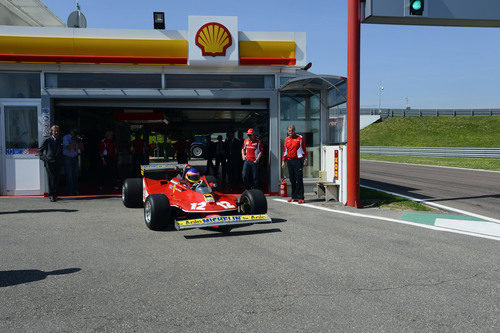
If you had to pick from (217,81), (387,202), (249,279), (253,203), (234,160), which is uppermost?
(217,81)

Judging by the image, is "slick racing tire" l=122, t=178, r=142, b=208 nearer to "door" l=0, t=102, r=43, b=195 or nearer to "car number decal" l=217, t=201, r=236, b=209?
"car number decal" l=217, t=201, r=236, b=209

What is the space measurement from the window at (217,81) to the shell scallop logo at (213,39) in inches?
28.3

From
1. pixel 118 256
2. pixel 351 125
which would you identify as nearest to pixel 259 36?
pixel 351 125

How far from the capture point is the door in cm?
1142

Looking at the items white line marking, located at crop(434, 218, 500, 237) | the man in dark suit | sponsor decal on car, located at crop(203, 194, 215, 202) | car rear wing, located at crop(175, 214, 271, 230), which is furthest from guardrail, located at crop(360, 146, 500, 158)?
the man in dark suit

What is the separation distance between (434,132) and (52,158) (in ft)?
137

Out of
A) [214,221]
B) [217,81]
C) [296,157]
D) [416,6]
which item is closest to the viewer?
[214,221]

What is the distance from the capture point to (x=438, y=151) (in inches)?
1259

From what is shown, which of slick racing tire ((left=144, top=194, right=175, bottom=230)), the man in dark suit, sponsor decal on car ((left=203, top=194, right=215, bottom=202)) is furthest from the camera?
the man in dark suit

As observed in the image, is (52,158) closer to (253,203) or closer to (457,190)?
(253,203)

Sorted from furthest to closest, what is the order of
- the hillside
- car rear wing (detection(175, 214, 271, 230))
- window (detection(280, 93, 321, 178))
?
the hillside < window (detection(280, 93, 321, 178)) < car rear wing (detection(175, 214, 271, 230))

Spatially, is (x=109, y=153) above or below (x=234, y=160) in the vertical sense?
above

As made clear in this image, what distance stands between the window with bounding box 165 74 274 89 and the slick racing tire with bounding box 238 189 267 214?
4808 millimetres

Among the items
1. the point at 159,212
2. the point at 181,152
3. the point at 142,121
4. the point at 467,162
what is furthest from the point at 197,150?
the point at 159,212
